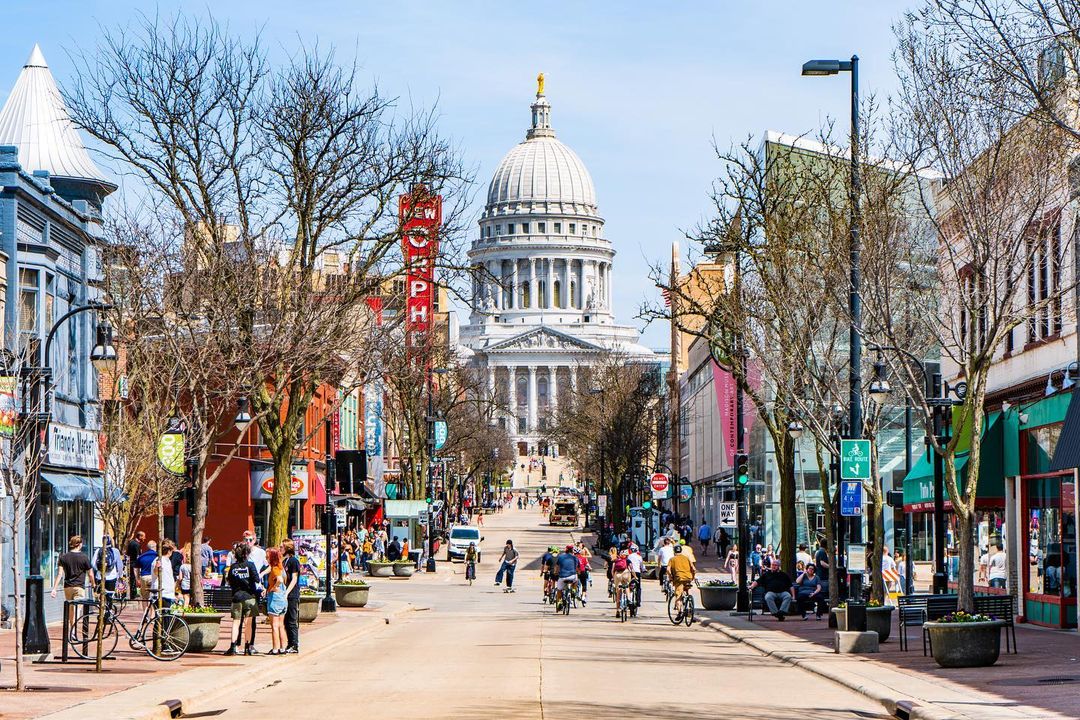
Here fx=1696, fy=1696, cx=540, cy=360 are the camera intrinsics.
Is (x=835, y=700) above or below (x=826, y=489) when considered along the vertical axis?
below

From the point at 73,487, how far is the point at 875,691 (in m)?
21.4

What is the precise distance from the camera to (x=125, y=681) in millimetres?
21141

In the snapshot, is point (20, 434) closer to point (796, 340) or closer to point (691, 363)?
point (796, 340)

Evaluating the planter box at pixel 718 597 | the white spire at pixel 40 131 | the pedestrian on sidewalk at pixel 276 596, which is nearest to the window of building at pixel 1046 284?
the planter box at pixel 718 597

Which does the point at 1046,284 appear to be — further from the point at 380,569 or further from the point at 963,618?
the point at 380,569

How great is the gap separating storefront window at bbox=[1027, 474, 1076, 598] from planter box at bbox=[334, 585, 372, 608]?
16955mm

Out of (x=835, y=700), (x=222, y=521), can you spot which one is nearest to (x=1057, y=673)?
(x=835, y=700)

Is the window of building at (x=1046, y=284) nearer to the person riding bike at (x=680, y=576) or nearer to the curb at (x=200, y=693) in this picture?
the person riding bike at (x=680, y=576)

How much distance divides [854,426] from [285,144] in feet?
44.7

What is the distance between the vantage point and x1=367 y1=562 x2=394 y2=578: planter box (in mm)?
65681

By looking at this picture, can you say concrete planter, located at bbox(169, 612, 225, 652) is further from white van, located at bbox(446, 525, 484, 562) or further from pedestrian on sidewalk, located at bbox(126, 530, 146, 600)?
white van, located at bbox(446, 525, 484, 562)

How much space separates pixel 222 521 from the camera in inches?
2400

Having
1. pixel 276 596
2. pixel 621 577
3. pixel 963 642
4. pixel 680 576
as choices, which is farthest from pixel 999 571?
pixel 276 596

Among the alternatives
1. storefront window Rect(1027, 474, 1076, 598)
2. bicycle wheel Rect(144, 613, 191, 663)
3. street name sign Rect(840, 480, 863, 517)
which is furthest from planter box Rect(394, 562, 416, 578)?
bicycle wheel Rect(144, 613, 191, 663)
